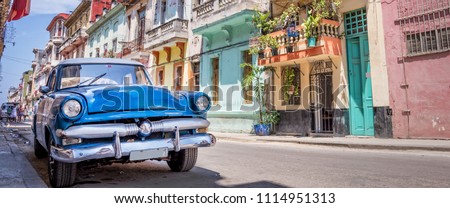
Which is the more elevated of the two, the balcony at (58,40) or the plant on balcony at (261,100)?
the balcony at (58,40)

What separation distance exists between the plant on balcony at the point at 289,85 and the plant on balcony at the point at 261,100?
0.66m

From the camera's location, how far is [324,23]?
1054 centimetres

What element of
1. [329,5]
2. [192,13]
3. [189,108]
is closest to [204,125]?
[189,108]

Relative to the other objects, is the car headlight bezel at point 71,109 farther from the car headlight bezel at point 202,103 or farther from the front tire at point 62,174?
the car headlight bezel at point 202,103

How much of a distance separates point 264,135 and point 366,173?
25.1 ft

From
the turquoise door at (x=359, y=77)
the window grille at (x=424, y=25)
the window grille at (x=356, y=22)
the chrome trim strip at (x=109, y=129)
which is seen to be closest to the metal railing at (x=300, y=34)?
the window grille at (x=356, y=22)

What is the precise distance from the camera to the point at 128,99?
3.49 m

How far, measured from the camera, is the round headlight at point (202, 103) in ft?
13.2

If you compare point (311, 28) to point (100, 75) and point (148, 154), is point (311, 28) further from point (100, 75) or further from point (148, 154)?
point (148, 154)

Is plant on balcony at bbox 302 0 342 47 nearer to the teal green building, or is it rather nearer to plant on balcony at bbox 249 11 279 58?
plant on balcony at bbox 249 11 279 58

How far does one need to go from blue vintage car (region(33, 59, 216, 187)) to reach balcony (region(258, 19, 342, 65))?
752 cm

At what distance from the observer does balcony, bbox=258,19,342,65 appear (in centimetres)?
1047

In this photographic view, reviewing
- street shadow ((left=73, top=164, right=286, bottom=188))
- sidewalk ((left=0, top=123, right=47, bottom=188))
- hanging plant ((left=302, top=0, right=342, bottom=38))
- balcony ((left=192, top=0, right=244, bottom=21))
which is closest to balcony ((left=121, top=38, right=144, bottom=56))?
balcony ((left=192, top=0, right=244, bottom=21))

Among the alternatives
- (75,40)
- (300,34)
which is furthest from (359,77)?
(75,40)
